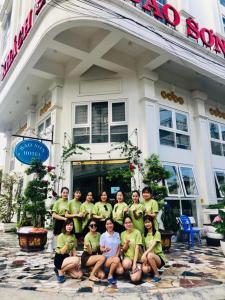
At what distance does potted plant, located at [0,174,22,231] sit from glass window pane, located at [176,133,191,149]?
5.93m

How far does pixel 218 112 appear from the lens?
8.84 m

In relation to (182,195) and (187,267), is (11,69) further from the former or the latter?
(187,267)

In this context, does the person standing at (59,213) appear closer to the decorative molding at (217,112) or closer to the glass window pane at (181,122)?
the glass window pane at (181,122)

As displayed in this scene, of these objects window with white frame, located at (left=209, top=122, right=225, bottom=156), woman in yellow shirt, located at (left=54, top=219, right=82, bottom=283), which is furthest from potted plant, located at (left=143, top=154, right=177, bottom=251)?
window with white frame, located at (left=209, top=122, right=225, bottom=156)

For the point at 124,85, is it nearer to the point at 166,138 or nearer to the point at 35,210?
the point at 166,138

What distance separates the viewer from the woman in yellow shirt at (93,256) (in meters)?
3.19

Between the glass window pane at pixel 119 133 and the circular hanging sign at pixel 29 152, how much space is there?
184 centimetres

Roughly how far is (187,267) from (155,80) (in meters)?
4.99

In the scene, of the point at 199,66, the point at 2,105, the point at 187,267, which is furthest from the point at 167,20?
the point at 2,105

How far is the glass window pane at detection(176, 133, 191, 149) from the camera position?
24.8ft

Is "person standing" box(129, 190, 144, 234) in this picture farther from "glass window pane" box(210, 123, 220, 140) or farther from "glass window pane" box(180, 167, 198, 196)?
"glass window pane" box(210, 123, 220, 140)

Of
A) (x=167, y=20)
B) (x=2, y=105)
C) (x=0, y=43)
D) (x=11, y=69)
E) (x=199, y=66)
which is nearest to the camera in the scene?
(x=167, y=20)

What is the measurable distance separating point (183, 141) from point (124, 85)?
99.1 inches

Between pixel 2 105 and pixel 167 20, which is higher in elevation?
pixel 167 20
